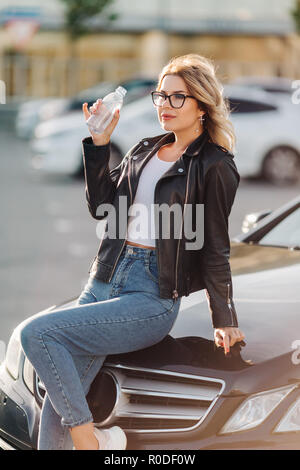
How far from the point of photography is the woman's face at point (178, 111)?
3.21m

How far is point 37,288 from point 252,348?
4.44 m

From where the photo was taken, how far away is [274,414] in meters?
2.82

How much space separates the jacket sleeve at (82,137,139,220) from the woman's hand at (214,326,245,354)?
2.18 feet

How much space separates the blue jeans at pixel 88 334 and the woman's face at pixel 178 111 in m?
0.50

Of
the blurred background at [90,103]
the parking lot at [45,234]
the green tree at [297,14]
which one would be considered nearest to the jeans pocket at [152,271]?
the blurred background at [90,103]

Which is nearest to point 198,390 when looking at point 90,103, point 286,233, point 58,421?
point 58,421

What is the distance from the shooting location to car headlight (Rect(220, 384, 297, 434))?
283 centimetres

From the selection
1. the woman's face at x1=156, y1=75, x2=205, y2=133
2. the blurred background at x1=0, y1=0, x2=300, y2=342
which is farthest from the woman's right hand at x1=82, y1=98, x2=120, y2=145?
the blurred background at x1=0, y1=0, x2=300, y2=342

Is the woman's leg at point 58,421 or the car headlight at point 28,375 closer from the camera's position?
the woman's leg at point 58,421

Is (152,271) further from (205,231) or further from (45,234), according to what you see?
(45,234)

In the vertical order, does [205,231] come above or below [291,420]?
A: above

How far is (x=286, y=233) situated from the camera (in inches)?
179

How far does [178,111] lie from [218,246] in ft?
1.77

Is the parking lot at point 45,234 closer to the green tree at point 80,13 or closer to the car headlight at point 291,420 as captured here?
the car headlight at point 291,420
